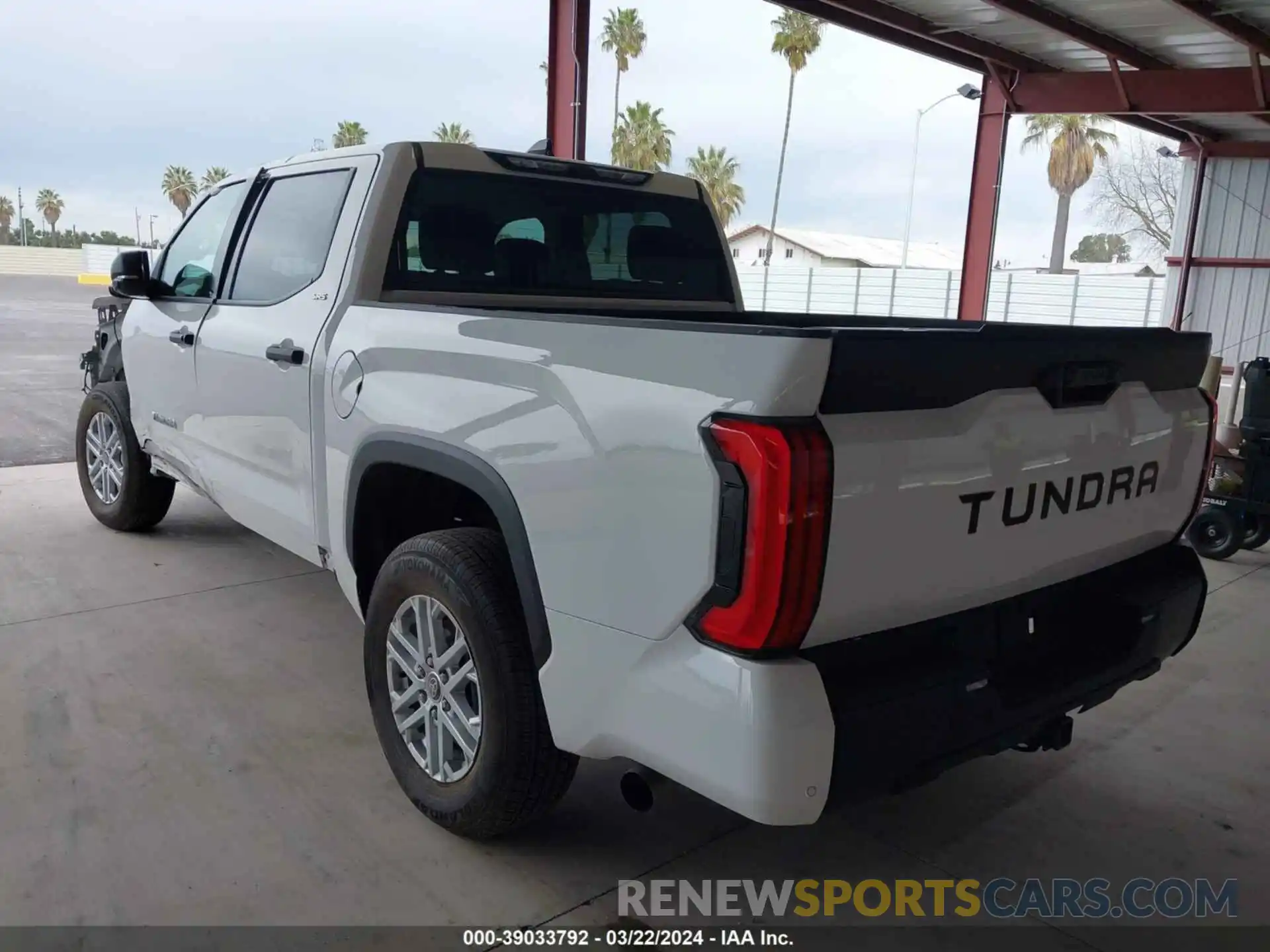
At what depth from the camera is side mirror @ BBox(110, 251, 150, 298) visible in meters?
4.31

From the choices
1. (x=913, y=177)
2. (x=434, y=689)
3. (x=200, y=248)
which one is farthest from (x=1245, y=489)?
(x=913, y=177)

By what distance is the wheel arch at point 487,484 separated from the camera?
2.18 meters

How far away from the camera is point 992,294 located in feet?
56.9

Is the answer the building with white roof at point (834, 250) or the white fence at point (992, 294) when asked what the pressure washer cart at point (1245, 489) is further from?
the building with white roof at point (834, 250)

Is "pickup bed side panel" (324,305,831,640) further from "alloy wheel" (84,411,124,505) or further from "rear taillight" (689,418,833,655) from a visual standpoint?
"alloy wheel" (84,411,124,505)

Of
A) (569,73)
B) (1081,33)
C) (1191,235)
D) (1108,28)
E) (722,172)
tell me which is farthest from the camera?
(722,172)

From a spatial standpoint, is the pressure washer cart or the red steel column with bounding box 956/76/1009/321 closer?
the pressure washer cart

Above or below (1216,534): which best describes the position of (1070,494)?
above

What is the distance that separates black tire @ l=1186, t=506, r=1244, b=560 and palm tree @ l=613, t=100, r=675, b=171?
35435mm

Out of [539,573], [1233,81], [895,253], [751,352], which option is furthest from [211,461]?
[895,253]

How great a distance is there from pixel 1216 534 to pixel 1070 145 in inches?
1529

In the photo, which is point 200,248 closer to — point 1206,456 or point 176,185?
point 1206,456

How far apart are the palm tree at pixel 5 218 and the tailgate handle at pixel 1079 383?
89.6 metres

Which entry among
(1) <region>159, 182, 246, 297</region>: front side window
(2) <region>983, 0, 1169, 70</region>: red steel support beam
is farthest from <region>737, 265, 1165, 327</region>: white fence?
(1) <region>159, 182, 246, 297</region>: front side window
